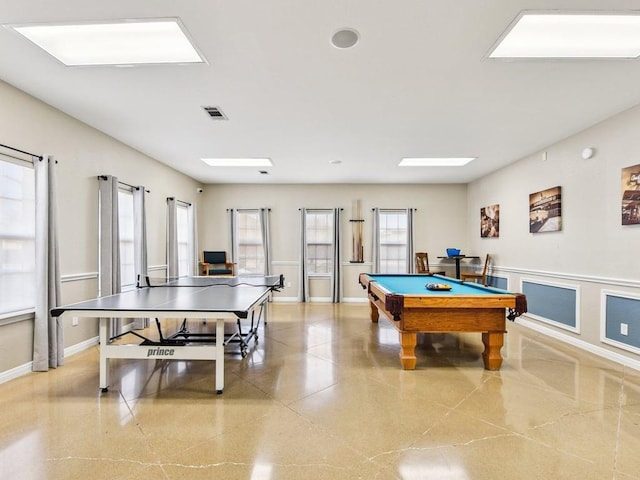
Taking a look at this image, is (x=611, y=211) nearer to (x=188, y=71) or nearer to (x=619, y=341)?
(x=619, y=341)

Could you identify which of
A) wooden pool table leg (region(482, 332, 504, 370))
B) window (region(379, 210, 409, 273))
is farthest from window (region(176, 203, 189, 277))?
wooden pool table leg (region(482, 332, 504, 370))

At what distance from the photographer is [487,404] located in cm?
247

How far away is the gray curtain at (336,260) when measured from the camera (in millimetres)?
7078

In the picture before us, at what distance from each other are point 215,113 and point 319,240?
169 inches

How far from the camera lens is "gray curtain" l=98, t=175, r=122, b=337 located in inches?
157

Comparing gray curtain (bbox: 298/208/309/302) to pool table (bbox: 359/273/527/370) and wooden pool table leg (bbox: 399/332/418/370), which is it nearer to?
pool table (bbox: 359/273/527/370)

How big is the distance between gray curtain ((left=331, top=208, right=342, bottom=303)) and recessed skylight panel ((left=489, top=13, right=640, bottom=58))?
4977 millimetres

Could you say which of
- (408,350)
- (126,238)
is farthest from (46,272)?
(408,350)

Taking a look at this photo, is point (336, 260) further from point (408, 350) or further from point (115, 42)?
point (115, 42)

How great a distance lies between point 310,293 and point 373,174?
10.0ft

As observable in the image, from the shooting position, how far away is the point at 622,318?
11.0ft

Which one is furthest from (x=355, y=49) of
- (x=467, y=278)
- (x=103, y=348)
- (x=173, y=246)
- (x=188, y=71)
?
(x=467, y=278)

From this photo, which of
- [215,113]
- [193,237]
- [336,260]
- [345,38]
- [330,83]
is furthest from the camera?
[336,260]

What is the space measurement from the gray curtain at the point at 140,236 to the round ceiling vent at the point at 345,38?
3829 mm
